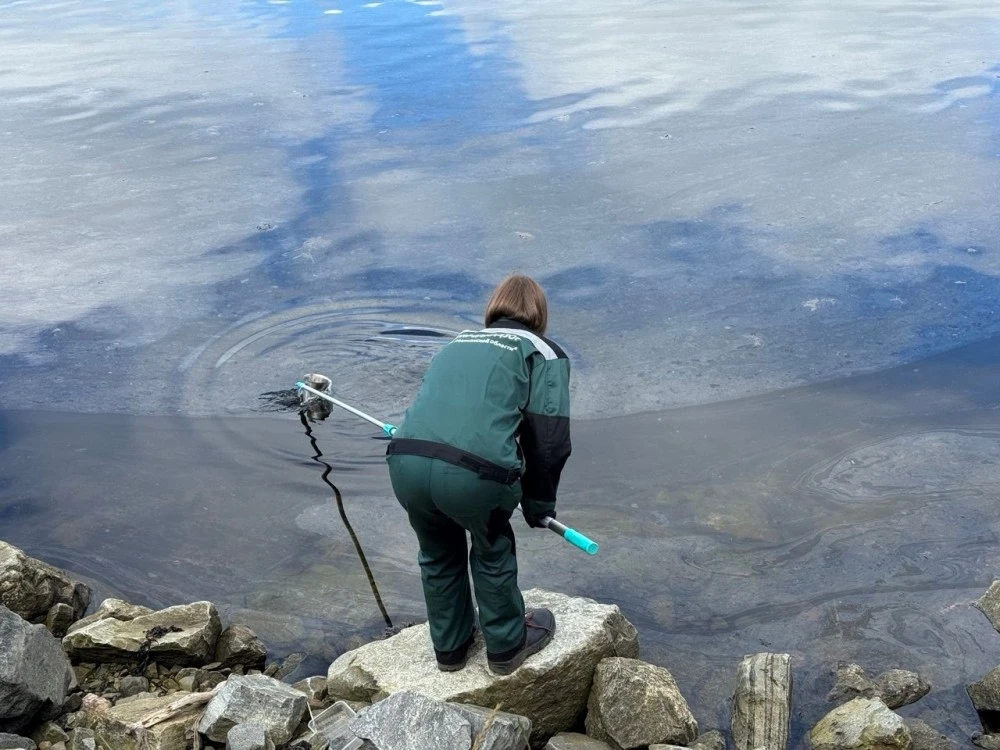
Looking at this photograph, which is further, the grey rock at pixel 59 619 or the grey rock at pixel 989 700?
the grey rock at pixel 59 619

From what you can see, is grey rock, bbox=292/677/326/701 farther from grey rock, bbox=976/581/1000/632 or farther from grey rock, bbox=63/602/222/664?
grey rock, bbox=976/581/1000/632

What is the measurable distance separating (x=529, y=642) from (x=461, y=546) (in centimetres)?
37

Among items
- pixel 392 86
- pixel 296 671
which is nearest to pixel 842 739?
pixel 296 671

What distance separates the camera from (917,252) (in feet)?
21.8

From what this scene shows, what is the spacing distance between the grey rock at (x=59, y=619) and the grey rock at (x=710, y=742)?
233cm

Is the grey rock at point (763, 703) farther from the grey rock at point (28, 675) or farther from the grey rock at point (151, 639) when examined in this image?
the grey rock at point (28, 675)

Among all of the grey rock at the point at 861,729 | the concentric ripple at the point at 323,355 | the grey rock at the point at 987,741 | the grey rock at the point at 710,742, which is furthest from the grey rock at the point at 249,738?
the concentric ripple at the point at 323,355

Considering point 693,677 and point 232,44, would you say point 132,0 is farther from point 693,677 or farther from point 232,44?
point 693,677

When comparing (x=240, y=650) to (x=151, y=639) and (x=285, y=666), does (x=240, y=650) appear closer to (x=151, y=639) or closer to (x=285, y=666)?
(x=285, y=666)

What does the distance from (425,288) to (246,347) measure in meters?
1.16

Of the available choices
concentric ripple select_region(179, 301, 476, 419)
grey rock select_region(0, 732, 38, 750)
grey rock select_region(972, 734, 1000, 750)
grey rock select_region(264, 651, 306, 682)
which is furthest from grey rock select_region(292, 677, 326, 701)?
grey rock select_region(972, 734, 1000, 750)

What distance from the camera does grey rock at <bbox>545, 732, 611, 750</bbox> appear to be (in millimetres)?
3217

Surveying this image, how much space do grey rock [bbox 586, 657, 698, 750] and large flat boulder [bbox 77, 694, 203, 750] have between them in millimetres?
1216

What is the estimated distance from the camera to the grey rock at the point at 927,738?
10.6ft
